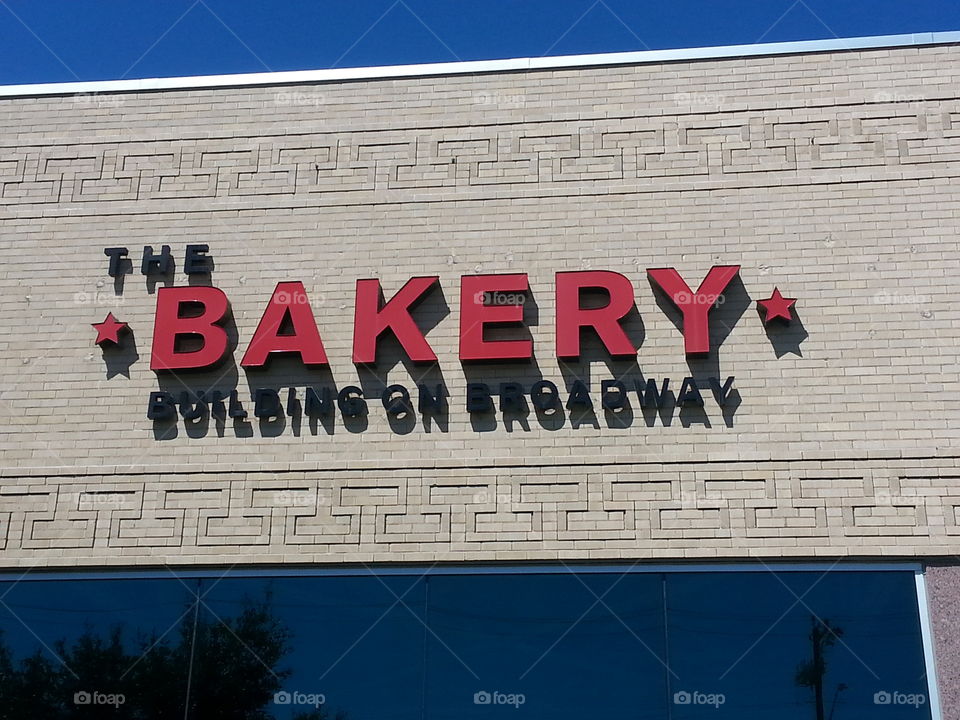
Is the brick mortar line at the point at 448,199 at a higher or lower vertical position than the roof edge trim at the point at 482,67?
lower

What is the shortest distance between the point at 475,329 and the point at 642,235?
231 cm

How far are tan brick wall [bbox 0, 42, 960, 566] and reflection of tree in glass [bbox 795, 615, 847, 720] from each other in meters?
0.77

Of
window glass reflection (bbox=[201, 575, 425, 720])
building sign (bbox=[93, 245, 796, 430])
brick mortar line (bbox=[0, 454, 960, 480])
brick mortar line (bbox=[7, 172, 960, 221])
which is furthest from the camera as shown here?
brick mortar line (bbox=[7, 172, 960, 221])

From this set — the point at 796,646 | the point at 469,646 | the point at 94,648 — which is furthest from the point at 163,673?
the point at 796,646

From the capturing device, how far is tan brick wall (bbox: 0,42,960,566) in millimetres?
12203

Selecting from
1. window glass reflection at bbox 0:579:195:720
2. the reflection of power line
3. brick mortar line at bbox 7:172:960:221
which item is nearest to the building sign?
brick mortar line at bbox 7:172:960:221

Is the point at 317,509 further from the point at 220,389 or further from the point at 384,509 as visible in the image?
the point at 220,389

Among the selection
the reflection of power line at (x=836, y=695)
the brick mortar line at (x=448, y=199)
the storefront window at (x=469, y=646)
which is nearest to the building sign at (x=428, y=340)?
the brick mortar line at (x=448, y=199)

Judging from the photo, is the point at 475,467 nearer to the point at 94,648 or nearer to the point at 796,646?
the point at 796,646

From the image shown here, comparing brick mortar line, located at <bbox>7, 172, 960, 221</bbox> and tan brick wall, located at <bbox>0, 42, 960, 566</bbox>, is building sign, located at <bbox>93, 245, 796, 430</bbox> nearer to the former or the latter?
tan brick wall, located at <bbox>0, 42, 960, 566</bbox>

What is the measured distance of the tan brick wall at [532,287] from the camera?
12.2m

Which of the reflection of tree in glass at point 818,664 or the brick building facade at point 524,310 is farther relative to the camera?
the brick building facade at point 524,310

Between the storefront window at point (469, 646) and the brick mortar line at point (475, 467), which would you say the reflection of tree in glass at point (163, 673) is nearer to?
the storefront window at point (469, 646)

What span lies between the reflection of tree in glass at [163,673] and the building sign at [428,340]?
247 cm
